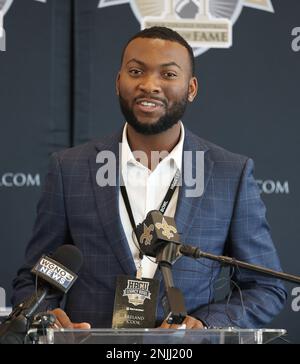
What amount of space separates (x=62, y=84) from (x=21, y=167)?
41 centimetres

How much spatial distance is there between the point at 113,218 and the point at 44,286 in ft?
3.07

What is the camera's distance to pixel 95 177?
3.35 meters

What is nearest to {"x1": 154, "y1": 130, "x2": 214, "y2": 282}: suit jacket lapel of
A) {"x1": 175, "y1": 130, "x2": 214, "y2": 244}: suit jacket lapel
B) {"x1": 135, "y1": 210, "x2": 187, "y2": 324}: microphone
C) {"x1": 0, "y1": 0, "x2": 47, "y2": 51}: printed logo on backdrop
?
{"x1": 175, "y1": 130, "x2": 214, "y2": 244}: suit jacket lapel

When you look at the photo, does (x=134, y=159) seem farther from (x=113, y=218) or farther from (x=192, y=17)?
(x=192, y=17)

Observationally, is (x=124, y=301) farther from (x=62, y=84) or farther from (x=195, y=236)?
(x=62, y=84)

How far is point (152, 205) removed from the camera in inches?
129

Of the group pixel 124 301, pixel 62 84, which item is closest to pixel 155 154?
pixel 124 301

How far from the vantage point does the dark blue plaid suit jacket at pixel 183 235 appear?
10.5 ft

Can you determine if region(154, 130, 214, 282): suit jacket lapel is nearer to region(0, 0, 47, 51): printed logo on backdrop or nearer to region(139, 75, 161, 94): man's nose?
region(139, 75, 161, 94): man's nose

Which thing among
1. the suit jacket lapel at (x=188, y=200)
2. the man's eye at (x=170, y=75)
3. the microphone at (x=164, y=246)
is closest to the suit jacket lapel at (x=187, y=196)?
the suit jacket lapel at (x=188, y=200)

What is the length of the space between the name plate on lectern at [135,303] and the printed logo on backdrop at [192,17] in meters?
1.51

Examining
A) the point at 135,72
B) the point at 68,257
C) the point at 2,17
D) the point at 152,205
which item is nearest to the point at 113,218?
the point at 152,205

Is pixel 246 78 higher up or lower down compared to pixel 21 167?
higher up

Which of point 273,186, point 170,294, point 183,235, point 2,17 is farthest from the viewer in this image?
point 273,186
